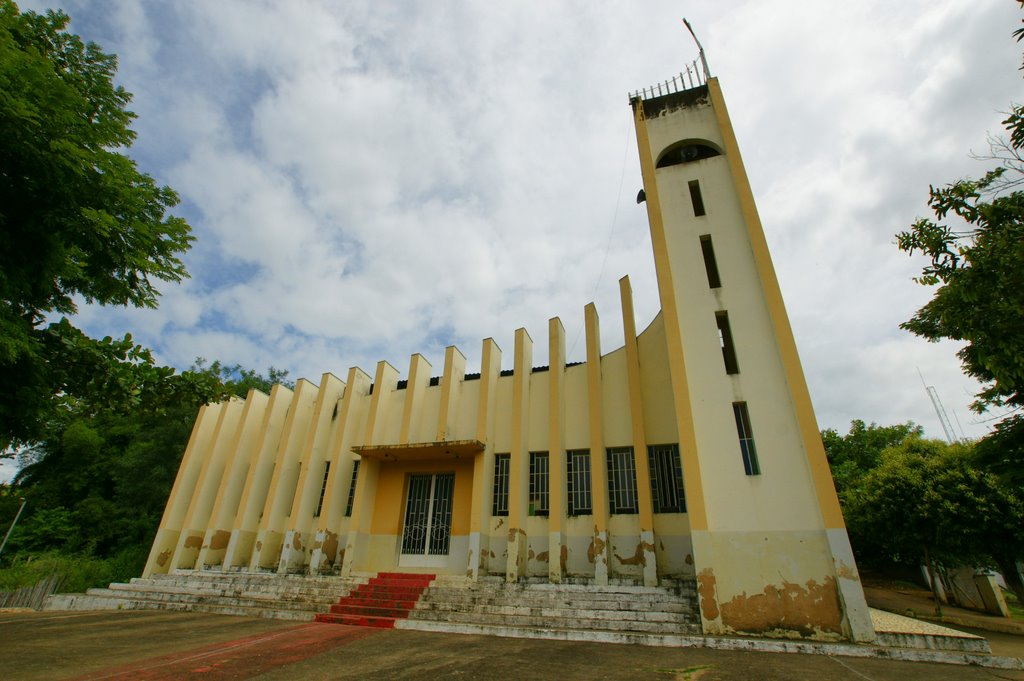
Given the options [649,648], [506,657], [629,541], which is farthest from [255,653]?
[629,541]

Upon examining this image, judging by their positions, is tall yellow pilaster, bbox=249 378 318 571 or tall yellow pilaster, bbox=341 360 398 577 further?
tall yellow pilaster, bbox=249 378 318 571

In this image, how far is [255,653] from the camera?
614 cm

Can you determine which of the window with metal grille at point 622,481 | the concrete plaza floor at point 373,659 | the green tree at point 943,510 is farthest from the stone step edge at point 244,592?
the green tree at point 943,510

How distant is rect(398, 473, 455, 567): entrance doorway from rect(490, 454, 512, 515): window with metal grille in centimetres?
149

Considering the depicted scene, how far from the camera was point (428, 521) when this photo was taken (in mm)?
13359

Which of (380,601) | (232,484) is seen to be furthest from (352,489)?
(380,601)

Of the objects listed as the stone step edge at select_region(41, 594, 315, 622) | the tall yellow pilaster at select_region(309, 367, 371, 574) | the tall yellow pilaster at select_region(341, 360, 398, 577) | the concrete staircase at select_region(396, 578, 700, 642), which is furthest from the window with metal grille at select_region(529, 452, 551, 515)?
the tall yellow pilaster at select_region(309, 367, 371, 574)

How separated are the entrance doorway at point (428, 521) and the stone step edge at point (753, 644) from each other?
4.60 metres

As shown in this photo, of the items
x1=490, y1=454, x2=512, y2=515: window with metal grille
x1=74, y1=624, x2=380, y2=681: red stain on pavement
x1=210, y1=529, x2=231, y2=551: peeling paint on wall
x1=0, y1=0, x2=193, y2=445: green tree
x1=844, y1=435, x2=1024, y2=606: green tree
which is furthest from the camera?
x1=210, y1=529, x2=231, y2=551: peeling paint on wall

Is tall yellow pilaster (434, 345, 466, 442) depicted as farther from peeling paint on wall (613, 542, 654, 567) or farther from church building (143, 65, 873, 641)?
peeling paint on wall (613, 542, 654, 567)

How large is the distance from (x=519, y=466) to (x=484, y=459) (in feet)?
3.81

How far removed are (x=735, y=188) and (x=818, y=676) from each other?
33.2 ft

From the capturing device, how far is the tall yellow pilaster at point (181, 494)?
1483 centimetres

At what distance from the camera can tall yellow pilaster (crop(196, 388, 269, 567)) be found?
14594mm
